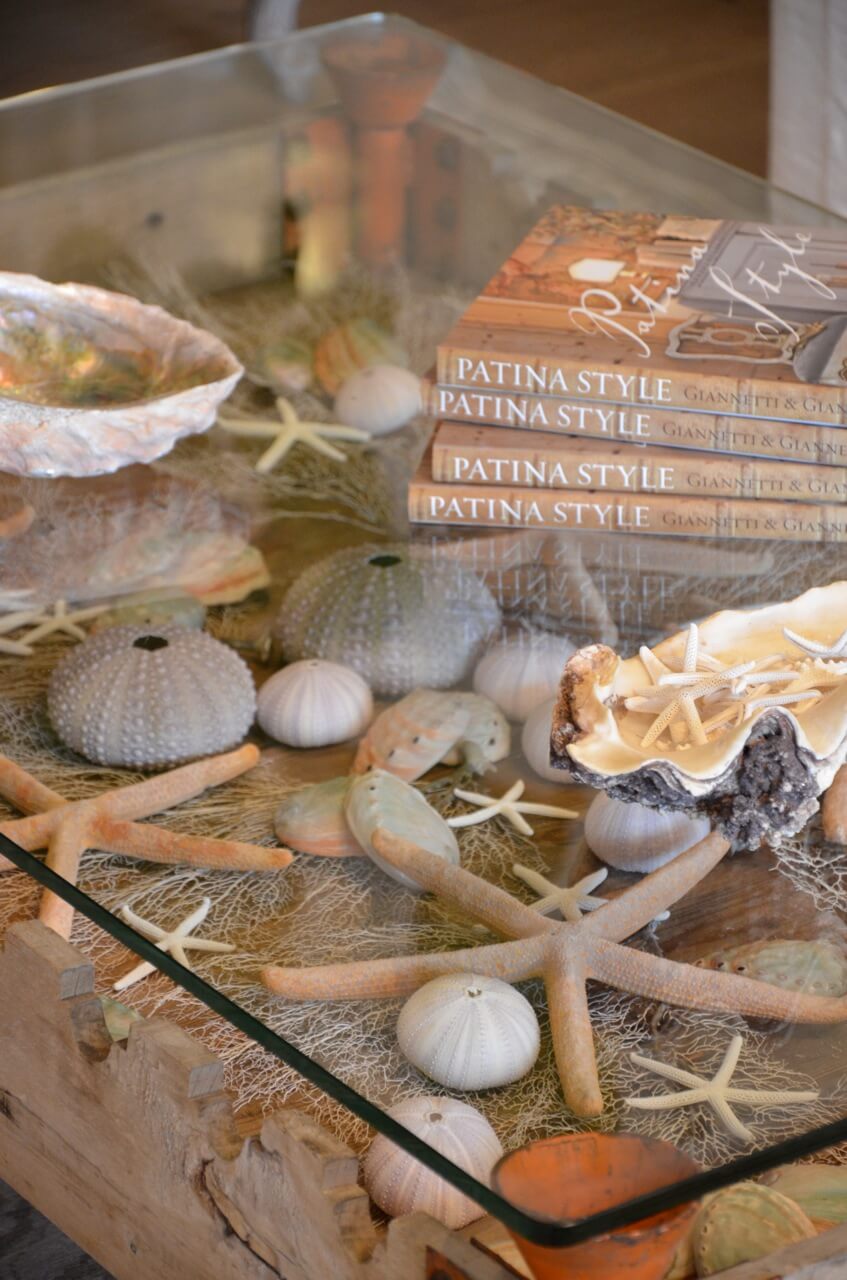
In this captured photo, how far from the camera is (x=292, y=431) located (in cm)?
130

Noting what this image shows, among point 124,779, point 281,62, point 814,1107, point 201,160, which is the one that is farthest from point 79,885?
point 281,62

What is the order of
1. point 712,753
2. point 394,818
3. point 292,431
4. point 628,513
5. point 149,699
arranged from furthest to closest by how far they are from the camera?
1. point 292,431
2. point 628,513
3. point 149,699
4. point 394,818
5. point 712,753

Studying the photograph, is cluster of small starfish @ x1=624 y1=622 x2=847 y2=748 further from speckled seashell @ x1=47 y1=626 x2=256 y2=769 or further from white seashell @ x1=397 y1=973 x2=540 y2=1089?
speckled seashell @ x1=47 y1=626 x2=256 y2=769

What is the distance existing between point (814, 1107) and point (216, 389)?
670 millimetres

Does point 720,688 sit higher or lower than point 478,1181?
higher

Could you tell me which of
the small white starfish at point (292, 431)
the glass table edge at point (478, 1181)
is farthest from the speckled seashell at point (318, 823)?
the small white starfish at point (292, 431)

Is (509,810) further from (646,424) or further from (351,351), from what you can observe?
(351,351)

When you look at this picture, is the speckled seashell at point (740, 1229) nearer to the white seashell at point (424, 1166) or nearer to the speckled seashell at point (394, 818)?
the white seashell at point (424, 1166)

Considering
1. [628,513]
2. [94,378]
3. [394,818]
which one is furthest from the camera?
[94,378]

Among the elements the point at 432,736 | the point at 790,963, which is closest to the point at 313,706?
the point at 432,736

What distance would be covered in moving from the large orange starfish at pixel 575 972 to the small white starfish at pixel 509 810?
7 centimetres

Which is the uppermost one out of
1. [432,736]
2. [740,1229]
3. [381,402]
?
[381,402]

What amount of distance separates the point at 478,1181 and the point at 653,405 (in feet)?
1.92

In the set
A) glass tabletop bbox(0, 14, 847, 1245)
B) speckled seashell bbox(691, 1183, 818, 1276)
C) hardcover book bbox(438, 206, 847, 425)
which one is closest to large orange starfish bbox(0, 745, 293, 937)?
glass tabletop bbox(0, 14, 847, 1245)
